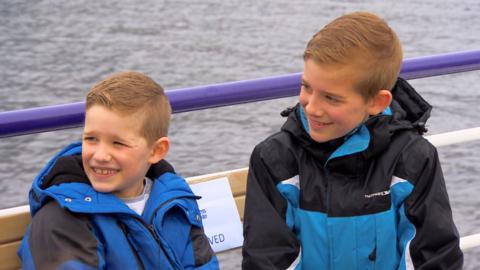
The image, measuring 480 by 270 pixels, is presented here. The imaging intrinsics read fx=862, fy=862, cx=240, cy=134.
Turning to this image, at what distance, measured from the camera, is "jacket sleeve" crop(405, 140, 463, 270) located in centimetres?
215

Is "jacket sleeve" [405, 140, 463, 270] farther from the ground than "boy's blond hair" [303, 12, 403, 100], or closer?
closer

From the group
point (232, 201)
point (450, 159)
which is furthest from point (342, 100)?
point (450, 159)

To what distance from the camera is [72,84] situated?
8469 mm

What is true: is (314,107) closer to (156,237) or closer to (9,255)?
(156,237)

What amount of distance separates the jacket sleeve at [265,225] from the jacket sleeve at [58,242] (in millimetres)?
382

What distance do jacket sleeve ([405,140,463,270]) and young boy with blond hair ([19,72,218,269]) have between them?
1.74 feet

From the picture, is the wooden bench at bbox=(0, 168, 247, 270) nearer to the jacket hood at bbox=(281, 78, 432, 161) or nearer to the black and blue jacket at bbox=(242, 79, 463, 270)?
the black and blue jacket at bbox=(242, 79, 463, 270)

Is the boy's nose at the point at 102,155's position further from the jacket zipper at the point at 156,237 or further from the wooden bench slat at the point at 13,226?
the wooden bench slat at the point at 13,226

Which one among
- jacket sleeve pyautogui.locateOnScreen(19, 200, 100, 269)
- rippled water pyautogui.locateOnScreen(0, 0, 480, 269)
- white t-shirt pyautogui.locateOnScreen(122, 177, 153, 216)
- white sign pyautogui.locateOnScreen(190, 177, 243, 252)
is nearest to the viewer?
jacket sleeve pyautogui.locateOnScreen(19, 200, 100, 269)

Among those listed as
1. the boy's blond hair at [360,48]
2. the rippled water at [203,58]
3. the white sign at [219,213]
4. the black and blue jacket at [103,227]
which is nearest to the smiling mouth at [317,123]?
the boy's blond hair at [360,48]

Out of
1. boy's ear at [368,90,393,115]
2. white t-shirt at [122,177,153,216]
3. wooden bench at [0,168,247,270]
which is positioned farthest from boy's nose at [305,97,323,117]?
wooden bench at [0,168,247,270]

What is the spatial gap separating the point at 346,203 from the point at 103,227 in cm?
60

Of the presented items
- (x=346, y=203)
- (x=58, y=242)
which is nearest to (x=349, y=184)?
(x=346, y=203)

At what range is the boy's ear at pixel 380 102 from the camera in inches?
84.2
